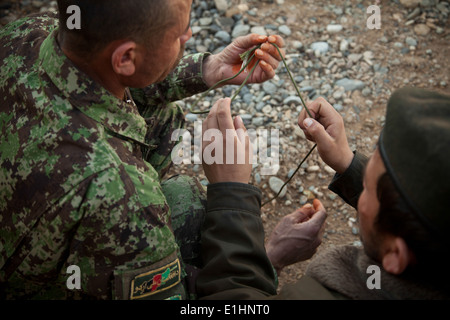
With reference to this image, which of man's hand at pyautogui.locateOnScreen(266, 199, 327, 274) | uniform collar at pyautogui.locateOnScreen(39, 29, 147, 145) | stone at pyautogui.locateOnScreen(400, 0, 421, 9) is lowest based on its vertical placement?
man's hand at pyautogui.locateOnScreen(266, 199, 327, 274)

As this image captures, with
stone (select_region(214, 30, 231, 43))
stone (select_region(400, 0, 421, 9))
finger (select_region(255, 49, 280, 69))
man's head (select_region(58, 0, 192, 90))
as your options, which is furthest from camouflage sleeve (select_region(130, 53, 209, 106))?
stone (select_region(400, 0, 421, 9))

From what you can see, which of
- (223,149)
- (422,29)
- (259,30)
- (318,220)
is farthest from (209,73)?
(422,29)

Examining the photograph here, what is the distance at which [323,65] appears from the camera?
387 centimetres

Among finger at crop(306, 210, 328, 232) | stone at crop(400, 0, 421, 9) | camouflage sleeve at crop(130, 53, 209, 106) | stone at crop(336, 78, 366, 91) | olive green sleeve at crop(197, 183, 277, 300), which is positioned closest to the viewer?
olive green sleeve at crop(197, 183, 277, 300)

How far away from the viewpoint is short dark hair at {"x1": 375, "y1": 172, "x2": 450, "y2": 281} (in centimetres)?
135

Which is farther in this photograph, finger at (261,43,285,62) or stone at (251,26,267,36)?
stone at (251,26,267,36)

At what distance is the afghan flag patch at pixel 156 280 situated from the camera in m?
1.80

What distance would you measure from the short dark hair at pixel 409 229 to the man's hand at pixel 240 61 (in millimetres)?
1259

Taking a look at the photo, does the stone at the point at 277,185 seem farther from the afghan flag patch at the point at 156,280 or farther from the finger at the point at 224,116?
the afghan flag patch at the point at 156,280

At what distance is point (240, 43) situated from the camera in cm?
258

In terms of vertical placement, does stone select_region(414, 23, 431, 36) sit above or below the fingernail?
below

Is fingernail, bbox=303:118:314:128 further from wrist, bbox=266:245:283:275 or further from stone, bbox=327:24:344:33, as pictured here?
stone, bbox=327:24:344:33

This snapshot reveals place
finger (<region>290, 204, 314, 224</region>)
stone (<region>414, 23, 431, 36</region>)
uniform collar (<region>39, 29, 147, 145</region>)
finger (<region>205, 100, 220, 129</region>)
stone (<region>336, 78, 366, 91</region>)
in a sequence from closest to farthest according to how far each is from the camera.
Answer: uniform collar (<region>39, 29, 147, 145</region>) → finger (<region>205, 100, 220, 129</region>) → finger (<region>290, 204, 314, 224</region>) → stone (<region>336, 78, 366, 91</region>) → stone (<region>414, 23, 431, 36</region>)
